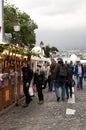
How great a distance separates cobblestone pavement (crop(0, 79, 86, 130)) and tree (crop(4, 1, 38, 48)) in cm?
4526

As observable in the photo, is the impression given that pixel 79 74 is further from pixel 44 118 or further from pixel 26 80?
pixel 44 118

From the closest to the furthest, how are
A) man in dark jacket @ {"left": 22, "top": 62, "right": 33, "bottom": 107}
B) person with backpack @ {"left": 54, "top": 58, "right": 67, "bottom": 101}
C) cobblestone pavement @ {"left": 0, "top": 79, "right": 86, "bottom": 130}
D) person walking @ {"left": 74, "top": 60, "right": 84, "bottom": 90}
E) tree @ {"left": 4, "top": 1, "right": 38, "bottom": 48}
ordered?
cobblestone pavement @ {"left": 0, "top": 79, "right": 86, "bottom": 130}
man in dark jacket @ {"left": 22, "top": 62, "right": 33, "bottom": 107}
person with backpack @ {"left": 54, "top": 58, "right": 67, "bottom": 101}
person walking @ {"left": 74, "top": 60, "right": 84, "bottom": 90}
tree @ {"left": 4, "top": 1, "right": 38, "bottom": 48}

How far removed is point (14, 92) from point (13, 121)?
18.3 feet

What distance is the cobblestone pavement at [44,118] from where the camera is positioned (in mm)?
12545

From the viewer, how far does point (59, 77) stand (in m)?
20.2

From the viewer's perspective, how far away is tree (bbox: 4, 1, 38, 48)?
63944 mm

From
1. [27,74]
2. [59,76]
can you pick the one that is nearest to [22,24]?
[59,76]

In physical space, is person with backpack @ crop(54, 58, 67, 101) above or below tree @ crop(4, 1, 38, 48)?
below

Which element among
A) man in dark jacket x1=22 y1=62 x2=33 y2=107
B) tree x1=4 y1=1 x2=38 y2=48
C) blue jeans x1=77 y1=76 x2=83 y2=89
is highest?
tree x1=4 y1=1 x2=38 y2=48

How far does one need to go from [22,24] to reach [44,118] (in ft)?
178

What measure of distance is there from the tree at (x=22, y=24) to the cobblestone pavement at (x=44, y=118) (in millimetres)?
45261

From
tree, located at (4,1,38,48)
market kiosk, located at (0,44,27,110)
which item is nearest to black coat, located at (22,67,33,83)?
market kiosk, located at (0,44,27,110)

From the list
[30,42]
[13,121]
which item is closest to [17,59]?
Answer: [13,121]

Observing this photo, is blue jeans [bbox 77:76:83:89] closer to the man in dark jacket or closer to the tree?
the man in dark jacket
